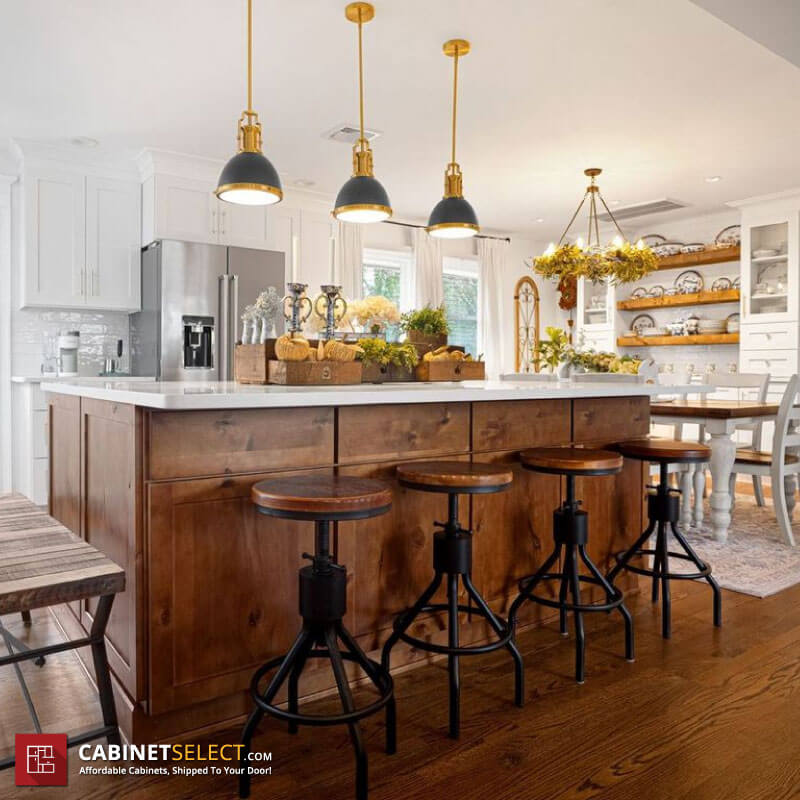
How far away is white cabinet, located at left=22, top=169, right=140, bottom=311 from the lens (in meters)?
4.98

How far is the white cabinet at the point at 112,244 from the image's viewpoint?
205 inches

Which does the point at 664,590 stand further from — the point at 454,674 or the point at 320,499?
the point at 320,499

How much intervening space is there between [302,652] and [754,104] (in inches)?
167


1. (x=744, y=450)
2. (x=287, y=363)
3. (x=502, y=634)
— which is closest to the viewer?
(x=502, y=634)

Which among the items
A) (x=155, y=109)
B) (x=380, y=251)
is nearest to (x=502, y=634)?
(x=155, y=109)

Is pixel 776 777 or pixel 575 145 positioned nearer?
pixel 776 777

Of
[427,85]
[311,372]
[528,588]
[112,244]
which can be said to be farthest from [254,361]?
[112,244]

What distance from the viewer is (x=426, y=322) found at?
3203 millimetres

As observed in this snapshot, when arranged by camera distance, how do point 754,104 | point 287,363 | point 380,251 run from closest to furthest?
point 287,363
point 754,104
point 380,251

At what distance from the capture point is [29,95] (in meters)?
4.04

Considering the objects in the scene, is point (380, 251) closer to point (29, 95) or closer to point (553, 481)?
point (29, 95)

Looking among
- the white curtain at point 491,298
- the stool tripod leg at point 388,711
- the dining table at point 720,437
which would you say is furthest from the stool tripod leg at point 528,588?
the white curtain at point 491,298

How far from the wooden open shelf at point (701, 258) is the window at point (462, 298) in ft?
6.81

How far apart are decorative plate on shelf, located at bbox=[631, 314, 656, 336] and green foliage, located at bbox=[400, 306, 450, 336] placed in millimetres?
5366
